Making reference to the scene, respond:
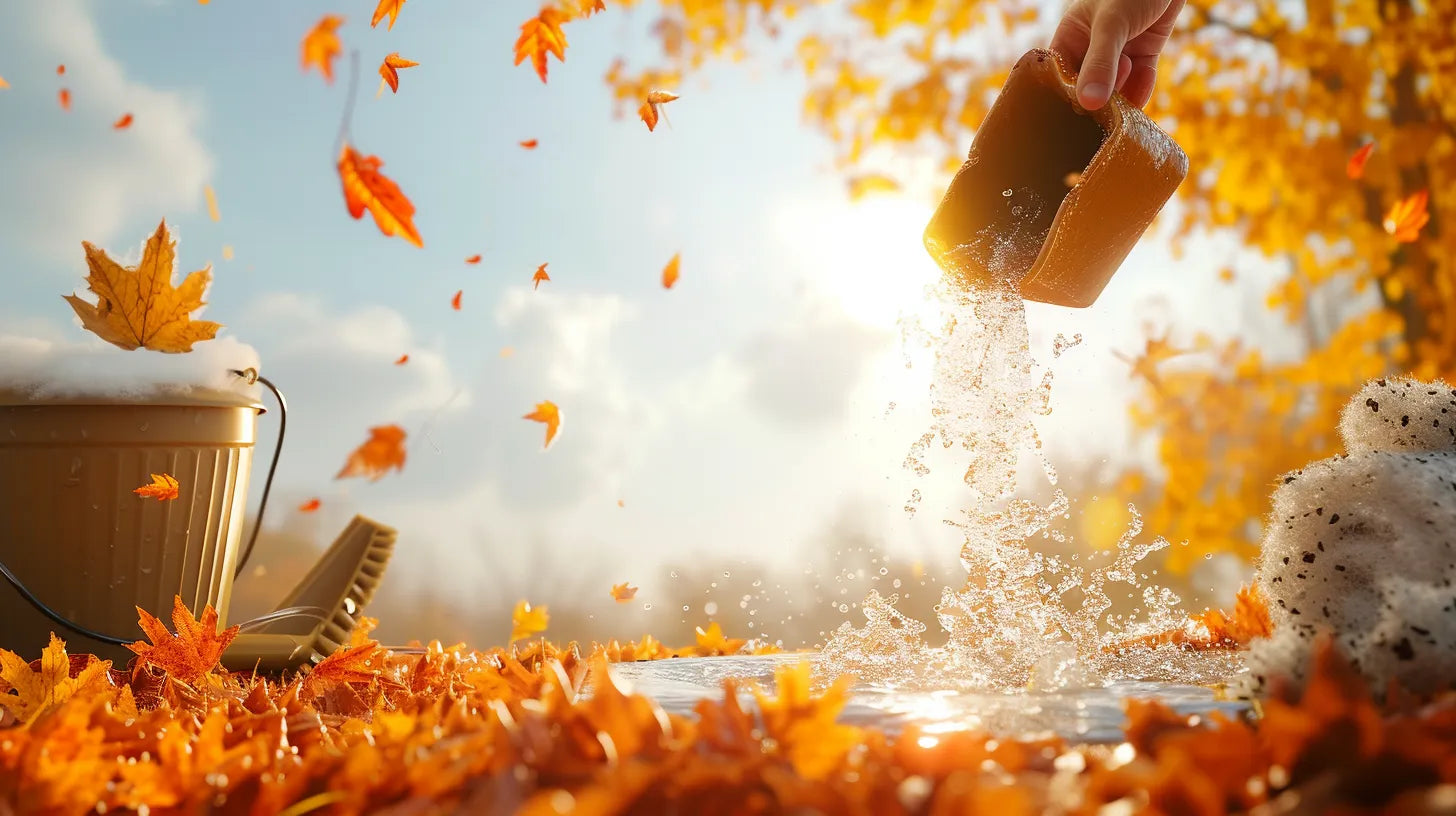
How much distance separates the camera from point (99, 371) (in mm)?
2285

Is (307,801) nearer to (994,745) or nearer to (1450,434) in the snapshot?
(994,745)

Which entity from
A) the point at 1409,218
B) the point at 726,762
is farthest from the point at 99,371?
the point at 1409,218

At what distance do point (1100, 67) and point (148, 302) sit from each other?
7.55 feet

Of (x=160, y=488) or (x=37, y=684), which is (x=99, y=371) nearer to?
(x=160, y=488)

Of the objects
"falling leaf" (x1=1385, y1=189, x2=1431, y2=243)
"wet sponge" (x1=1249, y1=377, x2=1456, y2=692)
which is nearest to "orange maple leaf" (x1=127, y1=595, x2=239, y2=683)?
"wet sponge" (x1=1249, y1=377, x2=1456, y2=692)

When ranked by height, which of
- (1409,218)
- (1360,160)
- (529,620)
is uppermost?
(1360,160)

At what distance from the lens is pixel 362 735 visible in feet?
4.03

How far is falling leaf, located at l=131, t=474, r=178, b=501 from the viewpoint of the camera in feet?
7.64

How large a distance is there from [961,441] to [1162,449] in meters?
4.27

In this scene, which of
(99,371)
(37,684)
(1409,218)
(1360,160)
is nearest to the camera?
(37,684)

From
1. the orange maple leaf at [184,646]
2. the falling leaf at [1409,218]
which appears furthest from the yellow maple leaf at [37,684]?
the falling leaf at [1409,218]

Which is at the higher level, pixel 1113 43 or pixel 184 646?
pixel 1113 43

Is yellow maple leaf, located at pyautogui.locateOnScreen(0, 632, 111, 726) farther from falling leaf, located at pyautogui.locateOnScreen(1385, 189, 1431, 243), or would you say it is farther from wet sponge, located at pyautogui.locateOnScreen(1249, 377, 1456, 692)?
falling leaf, located at pyautogui.locateOnScreen(1385, 189, 1431, 243)

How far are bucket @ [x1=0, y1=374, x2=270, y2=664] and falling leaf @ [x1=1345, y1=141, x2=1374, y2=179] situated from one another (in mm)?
5572
